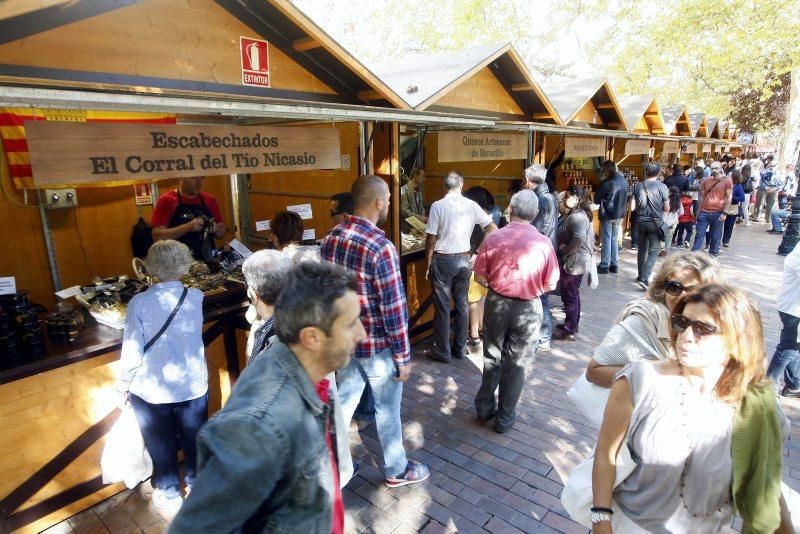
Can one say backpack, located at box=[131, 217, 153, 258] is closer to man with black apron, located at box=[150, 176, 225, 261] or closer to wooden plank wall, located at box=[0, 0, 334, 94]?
man with black apron, located at box=[150, 176, 225, 261]

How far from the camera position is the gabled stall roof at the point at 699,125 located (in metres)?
14.3

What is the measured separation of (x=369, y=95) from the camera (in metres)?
4.27

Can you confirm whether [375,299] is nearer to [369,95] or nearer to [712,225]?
[369,95]

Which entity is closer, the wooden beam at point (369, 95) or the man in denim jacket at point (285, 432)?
the man in denim jacket at point (285, 432)

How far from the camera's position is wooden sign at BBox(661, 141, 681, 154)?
40.8 feet

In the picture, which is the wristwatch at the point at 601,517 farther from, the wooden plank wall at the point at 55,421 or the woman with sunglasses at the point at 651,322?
the wooden plank wall at the point at 55,421

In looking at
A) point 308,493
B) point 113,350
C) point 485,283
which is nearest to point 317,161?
point 485,283

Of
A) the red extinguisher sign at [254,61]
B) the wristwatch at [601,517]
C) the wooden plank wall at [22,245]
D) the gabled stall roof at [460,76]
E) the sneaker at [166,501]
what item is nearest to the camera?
the wristwatch at [601,517]

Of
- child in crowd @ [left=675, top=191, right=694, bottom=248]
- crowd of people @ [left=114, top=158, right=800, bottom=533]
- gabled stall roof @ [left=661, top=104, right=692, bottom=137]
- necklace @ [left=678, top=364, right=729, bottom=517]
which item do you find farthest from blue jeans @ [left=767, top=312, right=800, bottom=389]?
gabled stall roof @ [left=661, top=104, right=692, bottom=137]

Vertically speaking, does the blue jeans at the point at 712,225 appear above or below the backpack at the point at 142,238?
below

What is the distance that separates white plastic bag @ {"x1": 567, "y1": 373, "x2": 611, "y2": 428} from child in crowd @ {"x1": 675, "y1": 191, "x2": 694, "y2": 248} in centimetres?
971

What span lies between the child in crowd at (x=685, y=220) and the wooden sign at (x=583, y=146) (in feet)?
9.47

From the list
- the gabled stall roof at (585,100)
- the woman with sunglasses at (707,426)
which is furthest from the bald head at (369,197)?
the gabled stall roof at (585,100)

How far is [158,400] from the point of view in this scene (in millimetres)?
2857
